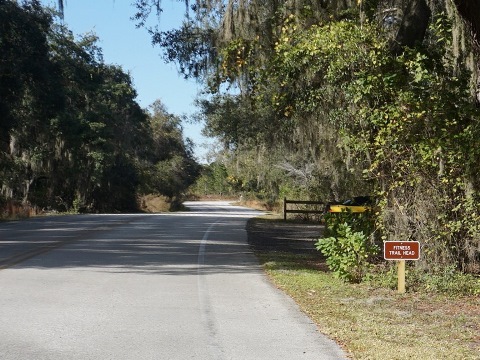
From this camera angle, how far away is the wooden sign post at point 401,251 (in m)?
11.2

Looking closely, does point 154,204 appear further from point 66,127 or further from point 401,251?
point 401,251

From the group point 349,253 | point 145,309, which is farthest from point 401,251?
point 145,309

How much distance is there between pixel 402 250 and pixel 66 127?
3784cm

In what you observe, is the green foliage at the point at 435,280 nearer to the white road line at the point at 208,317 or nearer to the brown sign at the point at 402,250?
the brown sign at the point at 402,250

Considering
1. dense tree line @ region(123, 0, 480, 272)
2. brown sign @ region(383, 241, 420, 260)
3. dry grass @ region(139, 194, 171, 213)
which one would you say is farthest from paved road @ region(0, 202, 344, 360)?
dry grass @ region(139, 194, 171, 213)

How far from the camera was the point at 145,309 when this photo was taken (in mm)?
9516

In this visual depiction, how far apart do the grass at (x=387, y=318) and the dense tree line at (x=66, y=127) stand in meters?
24.4

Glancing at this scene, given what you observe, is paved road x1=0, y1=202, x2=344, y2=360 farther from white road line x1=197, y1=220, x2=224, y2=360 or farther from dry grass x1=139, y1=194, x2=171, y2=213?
dry grass x1=139, y1=194, x2=171, y2=213

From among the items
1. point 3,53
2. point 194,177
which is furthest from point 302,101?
point 194,177

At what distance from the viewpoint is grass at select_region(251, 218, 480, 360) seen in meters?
7.27

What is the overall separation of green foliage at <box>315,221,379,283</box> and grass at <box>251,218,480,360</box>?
0.26m

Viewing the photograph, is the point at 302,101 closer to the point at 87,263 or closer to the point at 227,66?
the point at 227,66

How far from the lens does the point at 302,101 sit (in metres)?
16.4

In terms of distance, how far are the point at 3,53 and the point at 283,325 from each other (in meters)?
27.7
